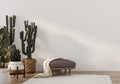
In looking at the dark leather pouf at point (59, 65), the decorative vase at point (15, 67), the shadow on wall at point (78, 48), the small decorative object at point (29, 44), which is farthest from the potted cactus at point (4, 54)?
the shadow on wall at point (78, 48)

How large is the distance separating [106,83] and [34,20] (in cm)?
174

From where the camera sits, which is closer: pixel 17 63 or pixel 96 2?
pixel 17 63

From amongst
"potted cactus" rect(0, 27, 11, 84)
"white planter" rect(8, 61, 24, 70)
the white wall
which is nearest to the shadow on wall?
the white wall

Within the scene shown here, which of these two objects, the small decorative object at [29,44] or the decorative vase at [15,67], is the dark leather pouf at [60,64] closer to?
the decorative vase at [15,67]

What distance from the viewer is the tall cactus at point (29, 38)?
3.97 m

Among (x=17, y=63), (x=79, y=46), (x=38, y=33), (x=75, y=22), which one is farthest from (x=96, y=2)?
(x=17, y=63)

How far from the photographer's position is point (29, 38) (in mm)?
3971

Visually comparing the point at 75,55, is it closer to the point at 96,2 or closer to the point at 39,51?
the point at 39,51

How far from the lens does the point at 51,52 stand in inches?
164

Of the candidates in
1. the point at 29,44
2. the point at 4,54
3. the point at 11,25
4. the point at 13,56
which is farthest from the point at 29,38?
the point at 4,54

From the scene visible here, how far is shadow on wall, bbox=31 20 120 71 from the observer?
4.11 meters

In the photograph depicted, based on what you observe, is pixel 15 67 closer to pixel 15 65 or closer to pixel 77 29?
pixel 15 65

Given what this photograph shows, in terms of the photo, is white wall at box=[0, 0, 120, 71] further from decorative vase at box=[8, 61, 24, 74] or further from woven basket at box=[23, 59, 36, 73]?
decorative vase at box=[8, 61, 24, 74]

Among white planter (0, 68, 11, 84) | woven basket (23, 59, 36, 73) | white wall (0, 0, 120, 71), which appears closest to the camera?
white planter (0, 68, 11, 84)
